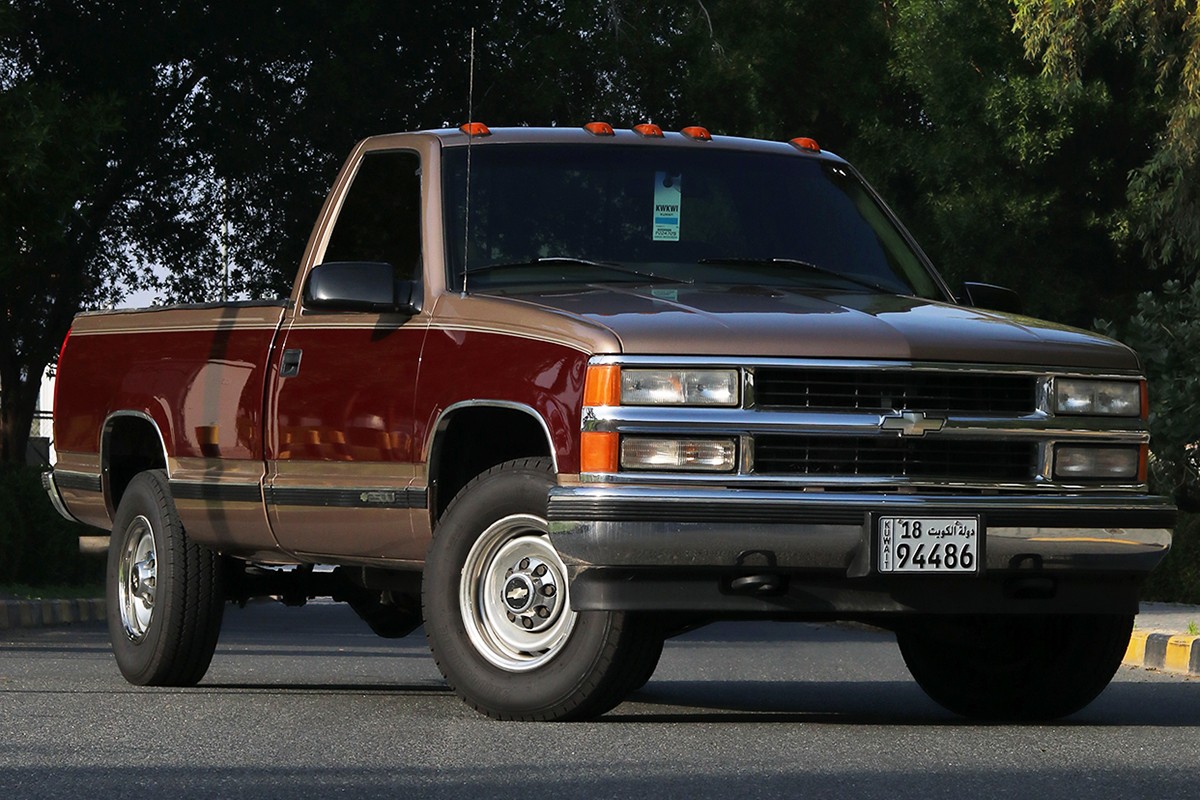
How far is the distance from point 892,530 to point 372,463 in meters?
2.12

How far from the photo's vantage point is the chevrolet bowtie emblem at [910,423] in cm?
744

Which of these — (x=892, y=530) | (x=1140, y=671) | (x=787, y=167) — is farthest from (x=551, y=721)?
(x=1140, y=671)

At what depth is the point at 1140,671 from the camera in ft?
42.1

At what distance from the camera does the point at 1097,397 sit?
26.0 feet

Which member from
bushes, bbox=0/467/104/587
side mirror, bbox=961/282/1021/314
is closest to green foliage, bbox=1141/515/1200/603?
bushes, bbox=0/467/104/587

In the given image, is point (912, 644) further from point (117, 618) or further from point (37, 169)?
point (37, 169)

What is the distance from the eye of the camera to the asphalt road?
613 centimetres

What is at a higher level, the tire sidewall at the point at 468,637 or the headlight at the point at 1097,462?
the headlight at the point at 1097,462

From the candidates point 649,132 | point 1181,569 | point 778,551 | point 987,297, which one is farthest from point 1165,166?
point 778,551

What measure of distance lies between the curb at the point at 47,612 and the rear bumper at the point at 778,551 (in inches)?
416

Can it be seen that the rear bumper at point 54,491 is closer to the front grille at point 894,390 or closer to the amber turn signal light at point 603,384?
the amber turn signal light at point 603,384

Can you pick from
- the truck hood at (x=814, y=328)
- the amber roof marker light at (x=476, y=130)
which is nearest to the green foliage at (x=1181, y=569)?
the truck hood at (x=814, y=328)

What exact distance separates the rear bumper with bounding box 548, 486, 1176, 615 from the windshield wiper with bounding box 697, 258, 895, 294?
1.54 meters

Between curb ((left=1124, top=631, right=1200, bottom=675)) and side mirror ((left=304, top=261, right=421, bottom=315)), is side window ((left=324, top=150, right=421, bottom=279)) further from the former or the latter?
curb ((left=1124, top=631, right=1200, bottom=675))
